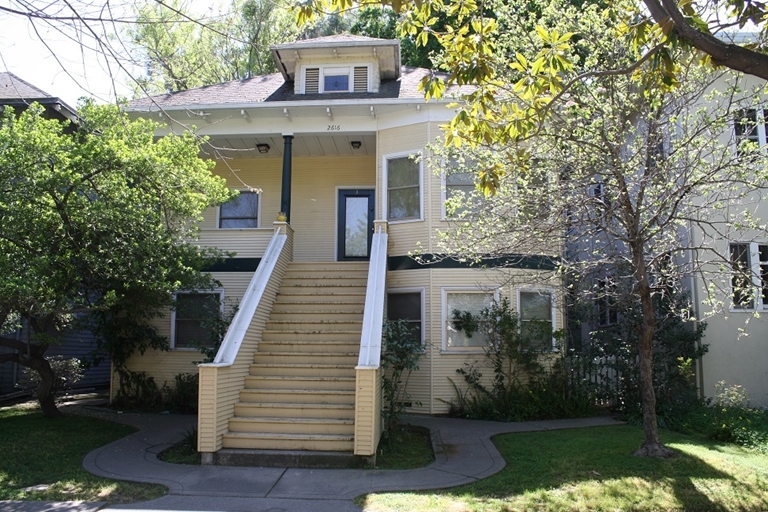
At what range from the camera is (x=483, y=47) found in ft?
21.9

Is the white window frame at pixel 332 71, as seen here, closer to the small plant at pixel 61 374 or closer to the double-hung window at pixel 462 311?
the double-hung window at pixel 462 311

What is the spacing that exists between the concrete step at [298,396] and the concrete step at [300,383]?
0.25ft

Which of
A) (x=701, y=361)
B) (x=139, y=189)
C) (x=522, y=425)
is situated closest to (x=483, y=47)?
(x=139, y=189)

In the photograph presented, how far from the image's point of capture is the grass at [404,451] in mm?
7777

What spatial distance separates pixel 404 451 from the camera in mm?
8453

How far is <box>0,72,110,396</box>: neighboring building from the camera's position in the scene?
12.2m

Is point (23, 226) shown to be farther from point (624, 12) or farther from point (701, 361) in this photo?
point (701, 361)

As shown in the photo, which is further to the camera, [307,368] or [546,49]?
[307,368]

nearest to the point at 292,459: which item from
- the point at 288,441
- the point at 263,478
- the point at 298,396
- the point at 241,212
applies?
the point at 288,441

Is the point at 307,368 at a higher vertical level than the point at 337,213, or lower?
lower

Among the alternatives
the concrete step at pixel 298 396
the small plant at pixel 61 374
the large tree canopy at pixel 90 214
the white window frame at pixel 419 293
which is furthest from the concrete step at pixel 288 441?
the small plant at pixel 61 374

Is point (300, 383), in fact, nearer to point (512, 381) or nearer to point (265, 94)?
point (512, 381)

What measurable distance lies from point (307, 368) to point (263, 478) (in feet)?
7.73

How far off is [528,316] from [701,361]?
11.3 ft
